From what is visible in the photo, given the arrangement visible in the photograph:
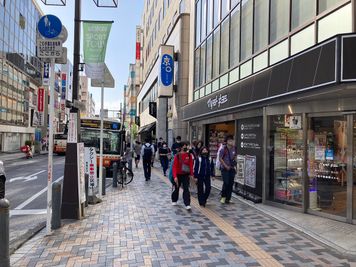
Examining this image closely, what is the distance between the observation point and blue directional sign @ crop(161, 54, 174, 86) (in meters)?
24.4

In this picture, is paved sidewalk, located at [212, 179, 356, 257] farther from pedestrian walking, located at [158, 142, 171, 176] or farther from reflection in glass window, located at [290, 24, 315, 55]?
pedestrian walking, located at [158, 142, 171, 176]

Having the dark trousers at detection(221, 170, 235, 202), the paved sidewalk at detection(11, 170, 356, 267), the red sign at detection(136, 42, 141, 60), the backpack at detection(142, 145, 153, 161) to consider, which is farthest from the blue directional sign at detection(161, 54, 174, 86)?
the red sign at detection(136, 42, 141, 60)

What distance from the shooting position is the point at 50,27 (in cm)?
696

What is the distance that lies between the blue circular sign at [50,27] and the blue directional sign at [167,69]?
17469 mm

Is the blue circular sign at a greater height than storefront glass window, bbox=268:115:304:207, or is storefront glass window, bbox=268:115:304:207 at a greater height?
the blue circular sign

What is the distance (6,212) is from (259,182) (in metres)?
7.10

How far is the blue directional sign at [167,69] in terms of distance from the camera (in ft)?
80.1

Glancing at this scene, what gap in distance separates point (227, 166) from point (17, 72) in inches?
1582

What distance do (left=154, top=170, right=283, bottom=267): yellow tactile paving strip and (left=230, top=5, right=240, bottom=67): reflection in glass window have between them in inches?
250

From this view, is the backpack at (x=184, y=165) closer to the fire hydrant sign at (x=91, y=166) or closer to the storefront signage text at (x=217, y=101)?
the fire hydrant sign at (x=91, y=166)

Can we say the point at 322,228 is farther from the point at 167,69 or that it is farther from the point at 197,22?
the point at 167,69

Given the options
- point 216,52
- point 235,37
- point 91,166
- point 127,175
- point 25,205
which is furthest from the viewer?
point 216,52

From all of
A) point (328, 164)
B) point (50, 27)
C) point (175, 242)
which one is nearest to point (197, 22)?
point (328, 164)

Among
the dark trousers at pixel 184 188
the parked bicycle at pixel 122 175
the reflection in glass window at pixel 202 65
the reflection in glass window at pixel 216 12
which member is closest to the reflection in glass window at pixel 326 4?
the dark trousers at pixel 184 188
